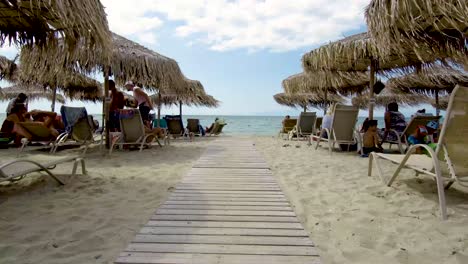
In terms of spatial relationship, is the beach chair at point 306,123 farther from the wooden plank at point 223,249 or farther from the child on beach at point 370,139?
the wooden plank at point 223,249

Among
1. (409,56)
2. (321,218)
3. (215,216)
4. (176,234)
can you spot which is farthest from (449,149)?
(409,56)

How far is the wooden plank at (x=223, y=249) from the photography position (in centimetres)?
155

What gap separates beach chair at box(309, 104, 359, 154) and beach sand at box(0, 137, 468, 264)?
83.5 inches

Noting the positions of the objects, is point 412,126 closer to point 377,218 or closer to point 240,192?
point 377,218

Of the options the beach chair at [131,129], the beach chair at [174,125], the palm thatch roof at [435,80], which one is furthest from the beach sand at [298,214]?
the palm thatch roof at [435,80]

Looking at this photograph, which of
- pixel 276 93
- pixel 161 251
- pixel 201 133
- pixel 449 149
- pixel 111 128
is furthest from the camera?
pixel 276 93

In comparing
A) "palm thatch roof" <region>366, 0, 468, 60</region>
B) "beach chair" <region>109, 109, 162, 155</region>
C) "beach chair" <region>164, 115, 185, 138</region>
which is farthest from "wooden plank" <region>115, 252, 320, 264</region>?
"beach chair" <region>164, 115, 185, 138</region>

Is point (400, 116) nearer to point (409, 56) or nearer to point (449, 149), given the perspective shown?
point (409, 56)

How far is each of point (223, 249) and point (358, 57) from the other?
531 centimetres

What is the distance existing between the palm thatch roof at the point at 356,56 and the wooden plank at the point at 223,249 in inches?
182

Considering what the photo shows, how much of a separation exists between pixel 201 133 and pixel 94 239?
438 inches

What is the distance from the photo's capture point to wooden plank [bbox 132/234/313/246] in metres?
1.67

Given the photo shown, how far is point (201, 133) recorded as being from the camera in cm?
1283

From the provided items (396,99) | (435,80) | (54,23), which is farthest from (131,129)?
Answer: (396,99)
